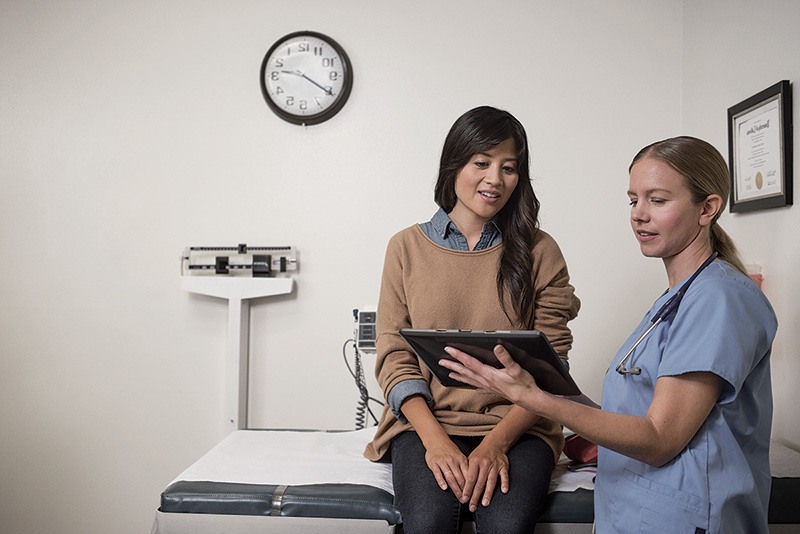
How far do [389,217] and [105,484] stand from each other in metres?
1.53

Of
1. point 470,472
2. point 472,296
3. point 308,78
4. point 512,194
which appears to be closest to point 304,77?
point 308,78

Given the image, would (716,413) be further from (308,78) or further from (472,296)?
Answer: (308,78)

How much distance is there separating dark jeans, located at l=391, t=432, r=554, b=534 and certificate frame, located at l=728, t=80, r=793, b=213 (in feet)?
3.34

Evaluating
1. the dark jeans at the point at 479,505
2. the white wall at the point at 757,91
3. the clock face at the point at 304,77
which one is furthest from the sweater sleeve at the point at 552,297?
the clock face at the point at 304,77

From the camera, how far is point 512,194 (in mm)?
1979

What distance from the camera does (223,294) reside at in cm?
297

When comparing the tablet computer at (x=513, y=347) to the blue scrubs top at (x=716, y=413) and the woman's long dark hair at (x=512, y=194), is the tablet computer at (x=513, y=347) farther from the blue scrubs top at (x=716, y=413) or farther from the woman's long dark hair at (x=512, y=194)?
the woman's long dark hair at (x=512, y=194)

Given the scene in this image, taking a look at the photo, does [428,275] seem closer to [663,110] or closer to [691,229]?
[691,229]

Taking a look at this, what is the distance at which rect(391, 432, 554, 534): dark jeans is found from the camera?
1.64 metres

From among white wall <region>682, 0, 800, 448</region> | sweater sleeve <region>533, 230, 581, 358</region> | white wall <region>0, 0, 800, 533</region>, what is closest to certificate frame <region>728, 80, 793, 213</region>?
white wall <region>682, 0, 800, 448</region>

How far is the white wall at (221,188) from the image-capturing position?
118 inches

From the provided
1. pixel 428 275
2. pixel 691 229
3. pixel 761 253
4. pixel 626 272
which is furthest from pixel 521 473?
pixel 626 272

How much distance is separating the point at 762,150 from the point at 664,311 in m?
1.14

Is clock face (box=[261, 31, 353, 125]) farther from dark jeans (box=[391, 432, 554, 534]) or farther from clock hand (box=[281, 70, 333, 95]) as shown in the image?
dark jeans (box=[391, 432, 554, 534])
